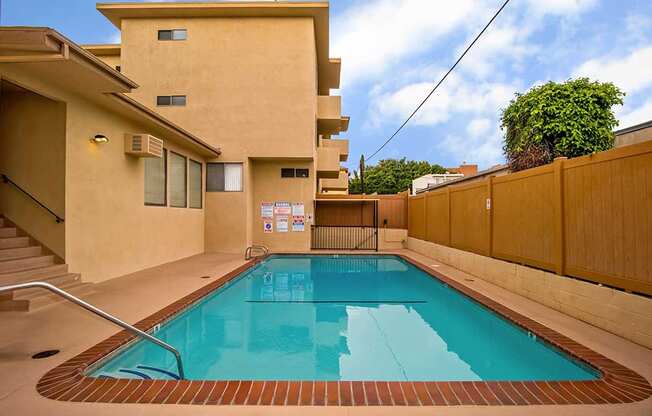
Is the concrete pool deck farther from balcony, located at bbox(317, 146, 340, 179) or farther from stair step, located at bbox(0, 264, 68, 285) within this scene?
balcony, located at bbox(317, 146, 340, 179)

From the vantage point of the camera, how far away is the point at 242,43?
1378cm

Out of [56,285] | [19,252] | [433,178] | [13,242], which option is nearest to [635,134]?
[56,285]

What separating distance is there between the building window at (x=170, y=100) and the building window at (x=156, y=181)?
4.33 m

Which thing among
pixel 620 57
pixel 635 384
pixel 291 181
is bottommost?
pixel 635 384

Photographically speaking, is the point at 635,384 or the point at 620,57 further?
the point at 620,57

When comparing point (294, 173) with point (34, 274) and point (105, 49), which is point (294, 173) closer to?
point (34, 274)

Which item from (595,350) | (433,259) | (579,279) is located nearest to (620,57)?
(433,259)

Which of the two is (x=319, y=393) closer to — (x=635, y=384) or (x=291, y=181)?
(x=635, y=384)

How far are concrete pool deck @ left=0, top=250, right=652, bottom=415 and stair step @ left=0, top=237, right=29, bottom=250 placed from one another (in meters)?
1.42

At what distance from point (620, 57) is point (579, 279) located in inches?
366

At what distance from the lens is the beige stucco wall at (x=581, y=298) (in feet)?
13.3

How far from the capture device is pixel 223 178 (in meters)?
13.6

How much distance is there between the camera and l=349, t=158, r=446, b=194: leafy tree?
46062 millimetres

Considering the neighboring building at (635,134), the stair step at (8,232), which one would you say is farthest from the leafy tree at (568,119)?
the stair step at (8,232)
